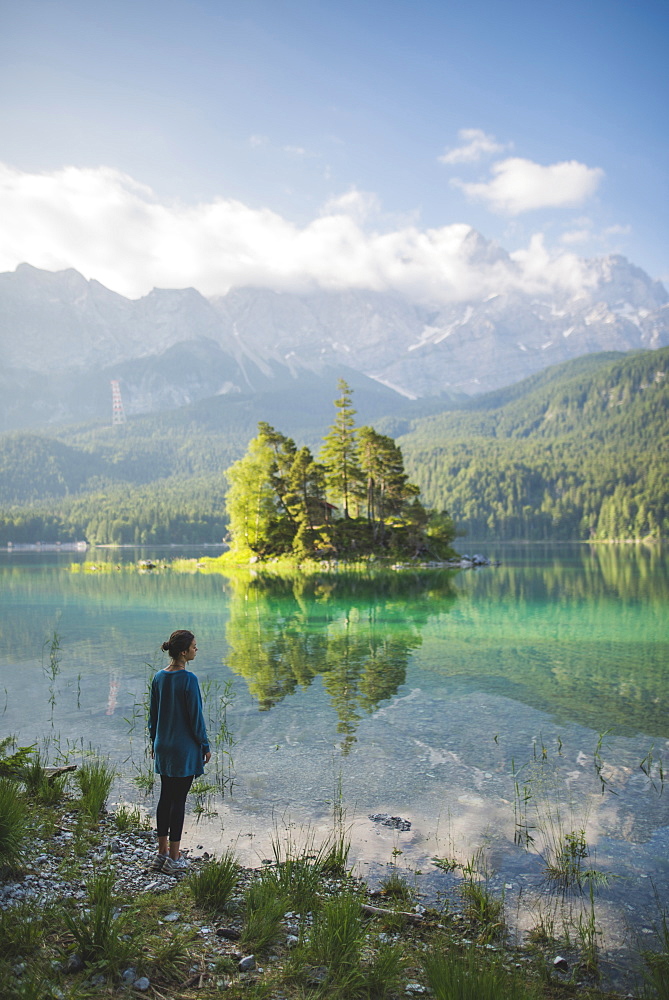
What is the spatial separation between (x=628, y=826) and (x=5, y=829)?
325 inches

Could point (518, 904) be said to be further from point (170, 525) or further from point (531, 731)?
point (170, 525)

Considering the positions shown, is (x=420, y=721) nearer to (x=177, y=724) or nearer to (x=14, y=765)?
(x=177, y=724)

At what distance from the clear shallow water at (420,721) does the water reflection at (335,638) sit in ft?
0.41

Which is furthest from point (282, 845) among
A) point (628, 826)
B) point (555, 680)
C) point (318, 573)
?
point (318, 573)

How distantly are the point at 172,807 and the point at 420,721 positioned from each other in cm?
Answer: 776

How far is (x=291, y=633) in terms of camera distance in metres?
26.6

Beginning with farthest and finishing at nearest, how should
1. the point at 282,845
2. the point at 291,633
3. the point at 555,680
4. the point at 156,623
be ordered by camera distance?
the point at 156,623 < the point at 291,633 < the point at 555,680 < the point at 282,845

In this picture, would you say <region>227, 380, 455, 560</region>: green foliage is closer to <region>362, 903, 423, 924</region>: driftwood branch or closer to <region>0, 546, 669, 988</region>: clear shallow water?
<region>0, 546, 669, 988</region>: clear shallow water

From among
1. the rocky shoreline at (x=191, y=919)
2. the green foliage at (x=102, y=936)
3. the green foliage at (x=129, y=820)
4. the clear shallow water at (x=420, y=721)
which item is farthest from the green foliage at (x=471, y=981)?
the green foliage at (x=129, y=820)

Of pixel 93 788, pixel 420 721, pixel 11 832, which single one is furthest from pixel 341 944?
pixel 420 721

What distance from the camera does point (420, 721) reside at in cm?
1416

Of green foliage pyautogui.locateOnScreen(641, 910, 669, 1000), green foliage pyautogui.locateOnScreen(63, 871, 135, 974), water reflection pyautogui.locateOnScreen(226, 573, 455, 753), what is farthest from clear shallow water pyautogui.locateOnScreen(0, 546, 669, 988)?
green foliage pyautogui.locateOnScreen(63, 871, 135, 974)

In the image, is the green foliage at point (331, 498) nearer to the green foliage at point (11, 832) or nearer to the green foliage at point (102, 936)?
the green foliage at point (11, 832)

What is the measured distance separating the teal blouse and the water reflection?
5542 millimetres
